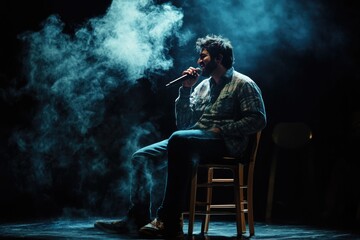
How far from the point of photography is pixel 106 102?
16.3 ft

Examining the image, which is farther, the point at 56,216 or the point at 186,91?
the point at 56,216

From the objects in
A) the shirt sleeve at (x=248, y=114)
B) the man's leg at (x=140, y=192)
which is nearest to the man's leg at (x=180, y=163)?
the shirt sleeve at (x=248, y=114)

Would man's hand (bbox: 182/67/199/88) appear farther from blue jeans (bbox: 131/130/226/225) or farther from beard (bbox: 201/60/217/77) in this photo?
blue jeans (bbox: 131/130/226/225)

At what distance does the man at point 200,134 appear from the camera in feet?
9.10

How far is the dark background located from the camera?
4.71 meters

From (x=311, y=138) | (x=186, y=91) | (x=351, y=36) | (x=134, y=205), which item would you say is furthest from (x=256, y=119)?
(x=351, y=36)

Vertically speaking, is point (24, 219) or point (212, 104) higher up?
point (212, 104)

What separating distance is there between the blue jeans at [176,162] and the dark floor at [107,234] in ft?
0.94

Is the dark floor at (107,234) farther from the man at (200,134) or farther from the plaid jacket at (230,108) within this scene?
the plaid jacket at (230,108)

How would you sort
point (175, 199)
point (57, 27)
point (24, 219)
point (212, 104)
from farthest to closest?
point (57, 27), point (24, 219), point (212, 104), point (175, 199)

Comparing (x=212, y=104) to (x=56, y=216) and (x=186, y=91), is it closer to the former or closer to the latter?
(x=186, y=91)

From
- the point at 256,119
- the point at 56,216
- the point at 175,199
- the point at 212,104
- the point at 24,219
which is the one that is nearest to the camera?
the point at 175,199

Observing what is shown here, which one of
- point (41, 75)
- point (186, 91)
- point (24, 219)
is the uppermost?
point (41, 75)

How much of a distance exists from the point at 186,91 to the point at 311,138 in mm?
1702
